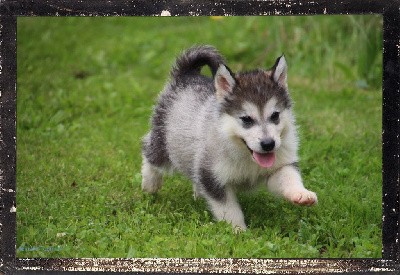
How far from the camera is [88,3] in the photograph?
5.27 metres

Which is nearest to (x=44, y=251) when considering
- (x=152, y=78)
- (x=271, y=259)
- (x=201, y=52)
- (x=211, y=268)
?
(x=211, y=268)

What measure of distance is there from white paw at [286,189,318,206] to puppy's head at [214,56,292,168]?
32 cm

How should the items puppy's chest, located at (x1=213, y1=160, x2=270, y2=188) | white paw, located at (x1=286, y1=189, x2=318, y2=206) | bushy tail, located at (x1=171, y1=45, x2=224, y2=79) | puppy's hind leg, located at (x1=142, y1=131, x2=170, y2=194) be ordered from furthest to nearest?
1. puppy's hind leg, located at (x1=142, y1=131, x2=170, y2=194)
2. bushy tail, located at (x1=171, y1=45, x2=224, y2=79)
3. puppy's chest, located at (x1=213, y1=160, x2=270, y2=188)
4. white paw, located at (x1=286, y1=189, x2=318, y2=206)

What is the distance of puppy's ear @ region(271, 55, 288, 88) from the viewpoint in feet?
19.0

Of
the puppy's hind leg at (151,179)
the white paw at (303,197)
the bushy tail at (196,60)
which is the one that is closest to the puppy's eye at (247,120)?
the white paw at (303,197)

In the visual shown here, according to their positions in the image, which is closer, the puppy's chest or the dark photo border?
the dark photo border

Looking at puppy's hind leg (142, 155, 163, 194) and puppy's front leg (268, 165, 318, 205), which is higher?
puppy's front leg (268, 165, 318, 205)

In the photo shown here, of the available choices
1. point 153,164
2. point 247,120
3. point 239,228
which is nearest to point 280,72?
point 247,120

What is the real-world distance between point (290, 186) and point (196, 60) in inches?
63.2

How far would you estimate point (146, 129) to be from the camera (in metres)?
7.74

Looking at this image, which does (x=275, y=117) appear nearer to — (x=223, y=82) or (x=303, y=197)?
(x=223, y=82)

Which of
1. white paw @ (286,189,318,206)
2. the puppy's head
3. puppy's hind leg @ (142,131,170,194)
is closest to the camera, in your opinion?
white paw @ (286,189,318,206)

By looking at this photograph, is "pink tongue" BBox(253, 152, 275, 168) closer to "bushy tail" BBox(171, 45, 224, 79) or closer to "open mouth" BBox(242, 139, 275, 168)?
"open mouth" BBox(242, 139, 275, 168)

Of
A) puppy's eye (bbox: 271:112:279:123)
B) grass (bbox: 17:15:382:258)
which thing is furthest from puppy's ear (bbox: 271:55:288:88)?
grass (bbox: 17:15:382:258)
